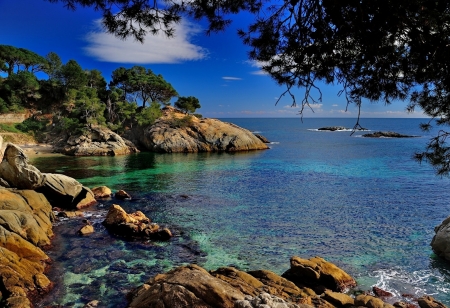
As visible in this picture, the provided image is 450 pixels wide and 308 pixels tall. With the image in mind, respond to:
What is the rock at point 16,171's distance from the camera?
22141 millimetres

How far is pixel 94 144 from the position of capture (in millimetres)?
60094

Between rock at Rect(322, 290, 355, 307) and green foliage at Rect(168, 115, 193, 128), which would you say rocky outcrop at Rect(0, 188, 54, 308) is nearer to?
rock at Rect(322, 290, 355, 307)

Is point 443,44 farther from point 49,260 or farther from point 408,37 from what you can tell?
point 49,260

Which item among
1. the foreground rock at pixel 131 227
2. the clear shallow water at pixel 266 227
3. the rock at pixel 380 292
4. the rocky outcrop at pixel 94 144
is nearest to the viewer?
the rock at pixel 380 292

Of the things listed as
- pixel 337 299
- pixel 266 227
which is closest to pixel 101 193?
pixel 266 227

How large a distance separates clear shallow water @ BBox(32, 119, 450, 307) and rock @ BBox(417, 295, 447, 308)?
116 cm

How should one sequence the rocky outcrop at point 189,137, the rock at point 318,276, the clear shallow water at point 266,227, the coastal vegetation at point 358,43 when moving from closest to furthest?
the coastal vegetation at point 358,43 < the rock at point 318,276 < the clear shallow water at point 266,227 < the rocky outcrop at point 189,137

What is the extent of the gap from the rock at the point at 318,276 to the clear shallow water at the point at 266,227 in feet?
3.48

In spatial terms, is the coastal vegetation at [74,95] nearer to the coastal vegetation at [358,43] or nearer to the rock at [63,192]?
the rock at [63,192]

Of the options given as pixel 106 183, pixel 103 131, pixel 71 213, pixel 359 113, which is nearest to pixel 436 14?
pixel 359 113

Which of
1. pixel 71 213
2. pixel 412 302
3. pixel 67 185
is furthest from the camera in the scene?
pixel 67 185

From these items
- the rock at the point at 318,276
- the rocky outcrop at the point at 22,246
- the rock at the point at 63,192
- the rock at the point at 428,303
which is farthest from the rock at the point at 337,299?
the rock at the point at 63,192

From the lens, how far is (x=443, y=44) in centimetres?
651

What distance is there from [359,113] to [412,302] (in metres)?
9.27
